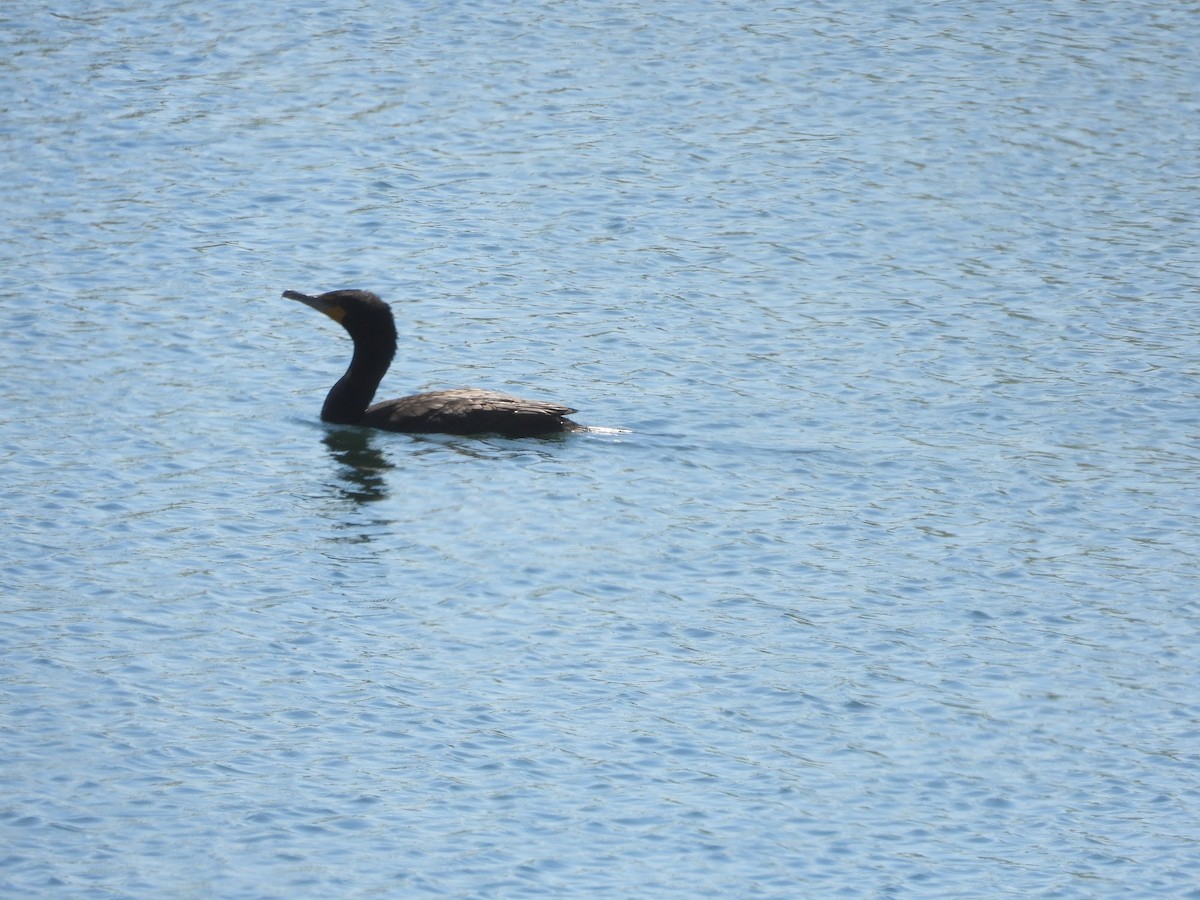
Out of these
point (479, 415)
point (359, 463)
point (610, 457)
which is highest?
point (479, 415)

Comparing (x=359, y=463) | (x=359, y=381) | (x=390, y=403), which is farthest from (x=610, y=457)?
(x=359, y=381)

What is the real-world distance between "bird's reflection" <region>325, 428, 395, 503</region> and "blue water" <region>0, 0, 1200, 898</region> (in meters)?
0.05

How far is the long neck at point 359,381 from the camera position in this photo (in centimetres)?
1784

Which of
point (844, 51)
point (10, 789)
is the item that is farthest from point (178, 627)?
point (844, 51)

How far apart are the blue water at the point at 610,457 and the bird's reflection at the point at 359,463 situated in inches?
2.1

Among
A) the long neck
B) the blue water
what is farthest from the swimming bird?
the blue water

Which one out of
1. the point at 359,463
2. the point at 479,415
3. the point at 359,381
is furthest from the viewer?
the point at 359,381

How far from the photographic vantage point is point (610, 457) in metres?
17.0

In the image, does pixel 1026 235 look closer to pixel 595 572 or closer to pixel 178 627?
pixel 595 572

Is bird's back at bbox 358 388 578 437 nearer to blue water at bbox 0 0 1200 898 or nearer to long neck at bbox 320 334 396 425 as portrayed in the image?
blue water at bbox 0 0 1200 898

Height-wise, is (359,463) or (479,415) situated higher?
(479,415)

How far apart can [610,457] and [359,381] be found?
Answer: 238cm

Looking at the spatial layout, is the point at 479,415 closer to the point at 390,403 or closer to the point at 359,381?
the point at 390,403

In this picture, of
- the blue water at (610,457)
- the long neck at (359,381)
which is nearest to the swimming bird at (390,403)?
the long neck at (359,381)
